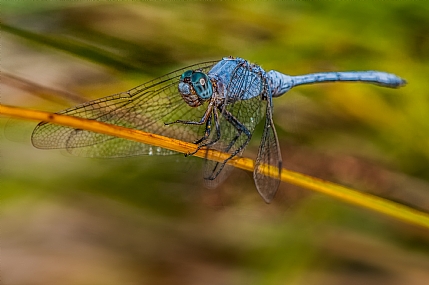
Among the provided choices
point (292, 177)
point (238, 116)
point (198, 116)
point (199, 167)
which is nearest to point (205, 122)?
point (198, 116)

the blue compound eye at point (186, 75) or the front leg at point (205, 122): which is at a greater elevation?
the blue compound eye at point (186, 75)

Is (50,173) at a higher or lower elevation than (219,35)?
lower

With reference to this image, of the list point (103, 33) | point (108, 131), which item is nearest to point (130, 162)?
point (103, 33)

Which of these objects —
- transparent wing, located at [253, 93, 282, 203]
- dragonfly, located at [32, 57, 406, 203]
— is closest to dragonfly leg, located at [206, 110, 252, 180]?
dragonfly, located at [32, 57, 406, 203]

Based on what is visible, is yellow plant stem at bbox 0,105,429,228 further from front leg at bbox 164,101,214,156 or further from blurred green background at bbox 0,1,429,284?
blurred green background at bbox 0,1,429,284

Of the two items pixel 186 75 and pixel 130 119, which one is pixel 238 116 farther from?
pixel 130 119

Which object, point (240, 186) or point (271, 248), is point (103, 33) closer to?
point (240, 186)

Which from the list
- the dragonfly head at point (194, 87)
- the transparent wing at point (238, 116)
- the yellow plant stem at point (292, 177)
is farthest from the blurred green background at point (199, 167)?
the yellow plant stem at point (292, 177)

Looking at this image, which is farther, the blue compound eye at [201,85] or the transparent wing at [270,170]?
the blue compound eye at [201,85]

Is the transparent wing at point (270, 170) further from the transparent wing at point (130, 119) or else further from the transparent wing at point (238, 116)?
the transparent wing at point (130, 119)
